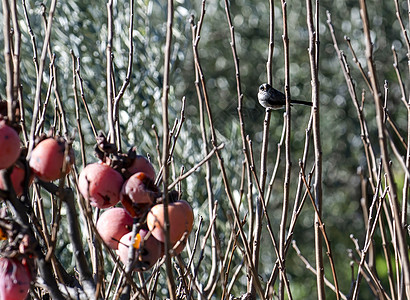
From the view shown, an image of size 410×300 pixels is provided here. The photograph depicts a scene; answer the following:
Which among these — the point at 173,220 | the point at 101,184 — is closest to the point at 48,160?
the point at 101,184

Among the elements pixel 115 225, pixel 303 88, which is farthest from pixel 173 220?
pixel 303 88

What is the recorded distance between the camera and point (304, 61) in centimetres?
521

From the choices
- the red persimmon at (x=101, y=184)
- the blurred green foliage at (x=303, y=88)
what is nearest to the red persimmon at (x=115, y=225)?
the red persimmon at (x=101, y=184)

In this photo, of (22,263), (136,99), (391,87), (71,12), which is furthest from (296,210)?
(391,87)

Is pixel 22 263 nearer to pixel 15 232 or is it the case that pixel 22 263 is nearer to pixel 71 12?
pixel 15 232

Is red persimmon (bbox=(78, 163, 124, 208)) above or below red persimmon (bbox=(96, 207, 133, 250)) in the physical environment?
above

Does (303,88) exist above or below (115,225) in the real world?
above

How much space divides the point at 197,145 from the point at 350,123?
2.31 meters

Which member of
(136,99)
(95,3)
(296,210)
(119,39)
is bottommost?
(296,210)

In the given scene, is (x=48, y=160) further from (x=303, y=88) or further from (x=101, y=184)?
(x=303, y=88)

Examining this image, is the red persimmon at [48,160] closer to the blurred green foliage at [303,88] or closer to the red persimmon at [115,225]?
the red persimmon at [115,225]

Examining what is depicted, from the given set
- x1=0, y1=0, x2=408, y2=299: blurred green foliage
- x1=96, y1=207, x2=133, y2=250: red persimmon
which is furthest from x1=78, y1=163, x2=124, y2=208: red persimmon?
x1=0, y1=0, x2=408, y2=299: blurred green foliage

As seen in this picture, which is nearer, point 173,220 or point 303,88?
point 173,220

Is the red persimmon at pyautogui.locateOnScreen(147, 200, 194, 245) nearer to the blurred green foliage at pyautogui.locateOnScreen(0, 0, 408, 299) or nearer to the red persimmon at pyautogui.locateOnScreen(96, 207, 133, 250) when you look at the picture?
the red persimmon at pyautogui.locateOnScreen(96, 207, 133, 250)
